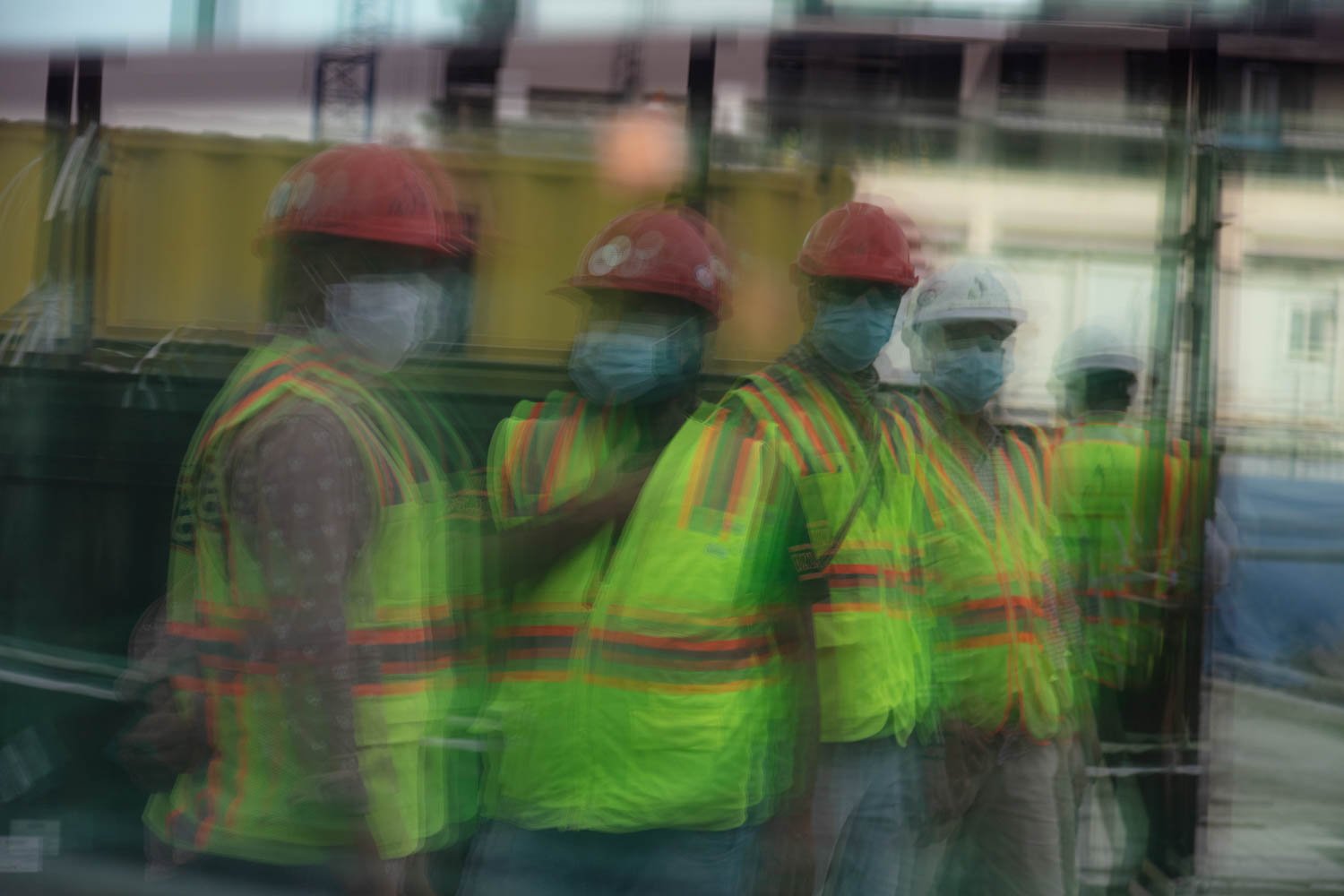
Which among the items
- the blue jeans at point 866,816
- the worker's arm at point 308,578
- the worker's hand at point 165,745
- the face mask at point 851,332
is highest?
the face mask at point 851,332

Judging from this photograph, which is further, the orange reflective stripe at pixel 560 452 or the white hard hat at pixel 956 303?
the white hard hat at pixel 956 303

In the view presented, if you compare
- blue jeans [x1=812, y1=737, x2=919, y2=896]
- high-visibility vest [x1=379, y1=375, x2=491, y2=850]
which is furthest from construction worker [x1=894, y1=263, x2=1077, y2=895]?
high-visibility vest [x1=379, y1=375, x2=491, y2=850]

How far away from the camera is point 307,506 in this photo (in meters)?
1.34

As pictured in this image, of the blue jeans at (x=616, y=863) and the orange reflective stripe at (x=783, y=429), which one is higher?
the orange reflective stripe at (x=783, y=429)

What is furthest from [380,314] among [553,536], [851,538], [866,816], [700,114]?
[700,114]

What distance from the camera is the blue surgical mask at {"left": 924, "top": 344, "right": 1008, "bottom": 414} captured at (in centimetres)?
259

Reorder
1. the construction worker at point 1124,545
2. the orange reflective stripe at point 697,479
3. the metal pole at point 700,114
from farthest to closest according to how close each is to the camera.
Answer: the construction worker at point 1124,545 → the metal pole at point 700,114 → the orange reflective stripe at point 697,479

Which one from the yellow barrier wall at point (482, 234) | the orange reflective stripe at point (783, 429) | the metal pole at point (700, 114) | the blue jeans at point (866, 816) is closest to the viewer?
the orange reflective stripe at point (783, 429)

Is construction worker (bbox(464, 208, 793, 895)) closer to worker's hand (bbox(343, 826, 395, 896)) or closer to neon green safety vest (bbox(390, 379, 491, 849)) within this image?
neon green safety vest (bbox(390, 379, 491, 849))

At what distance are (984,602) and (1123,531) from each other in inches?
40.1

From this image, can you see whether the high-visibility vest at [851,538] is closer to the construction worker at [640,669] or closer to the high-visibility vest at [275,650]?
the construction worker at [640,669]

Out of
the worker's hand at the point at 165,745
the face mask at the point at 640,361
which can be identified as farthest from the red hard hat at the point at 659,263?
the worker's hand at the point at 165,745

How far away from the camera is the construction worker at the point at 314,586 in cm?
135

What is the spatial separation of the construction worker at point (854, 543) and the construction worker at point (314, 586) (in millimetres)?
574
